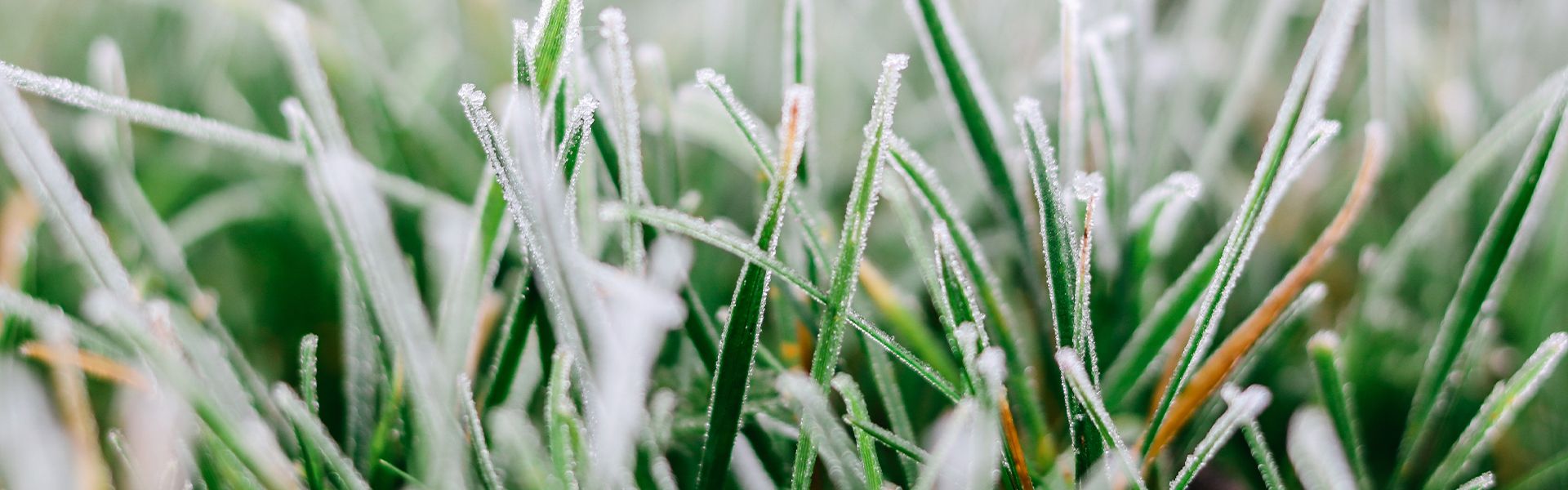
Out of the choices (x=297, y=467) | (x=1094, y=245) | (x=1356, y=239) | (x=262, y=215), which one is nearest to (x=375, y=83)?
(x=262, y=215)

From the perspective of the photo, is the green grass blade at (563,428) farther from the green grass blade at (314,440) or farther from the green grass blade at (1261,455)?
the green grass blade at (1261,455)

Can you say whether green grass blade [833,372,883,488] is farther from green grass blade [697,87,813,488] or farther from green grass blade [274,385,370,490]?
green grass blade [274,385,370,490]

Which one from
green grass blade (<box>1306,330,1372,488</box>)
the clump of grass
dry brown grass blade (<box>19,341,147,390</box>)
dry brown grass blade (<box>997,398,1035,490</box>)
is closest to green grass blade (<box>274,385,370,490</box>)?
the clump of grass

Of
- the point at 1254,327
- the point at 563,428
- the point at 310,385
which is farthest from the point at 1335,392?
the point at 310,385

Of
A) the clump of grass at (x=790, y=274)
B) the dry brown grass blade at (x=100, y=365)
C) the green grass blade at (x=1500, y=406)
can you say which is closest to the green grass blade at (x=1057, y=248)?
the clump of grass at (x=790, y=274)

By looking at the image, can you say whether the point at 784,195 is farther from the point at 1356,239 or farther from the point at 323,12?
the point at 323,12

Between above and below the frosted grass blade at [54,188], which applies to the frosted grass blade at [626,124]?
above
